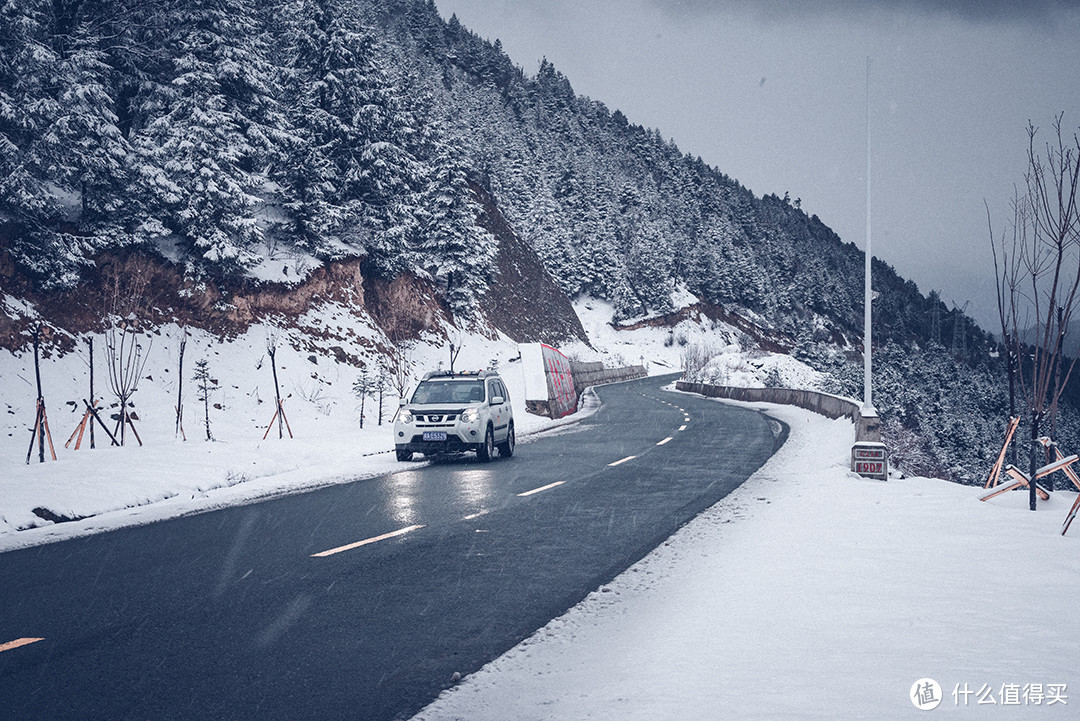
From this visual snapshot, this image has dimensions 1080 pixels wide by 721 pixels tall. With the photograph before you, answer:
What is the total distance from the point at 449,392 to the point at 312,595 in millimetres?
11192

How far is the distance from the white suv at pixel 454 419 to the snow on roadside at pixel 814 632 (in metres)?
7.96

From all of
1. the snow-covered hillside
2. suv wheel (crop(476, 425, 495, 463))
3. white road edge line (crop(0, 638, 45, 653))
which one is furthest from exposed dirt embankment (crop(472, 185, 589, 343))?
white road edge line (crop(0, 638, 45, 653))

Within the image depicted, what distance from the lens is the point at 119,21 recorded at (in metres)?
28.4

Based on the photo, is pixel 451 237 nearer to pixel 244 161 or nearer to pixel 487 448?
pixel 244 161

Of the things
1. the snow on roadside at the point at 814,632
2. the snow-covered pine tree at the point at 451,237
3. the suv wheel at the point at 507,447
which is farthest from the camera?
the snow-covered pine tree at the point at 451,237

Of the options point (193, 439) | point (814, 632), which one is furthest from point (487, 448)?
point (814, 632)

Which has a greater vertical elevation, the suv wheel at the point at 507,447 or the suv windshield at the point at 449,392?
the suv windshield at the point at 449,392

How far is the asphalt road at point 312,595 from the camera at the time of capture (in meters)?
4.26

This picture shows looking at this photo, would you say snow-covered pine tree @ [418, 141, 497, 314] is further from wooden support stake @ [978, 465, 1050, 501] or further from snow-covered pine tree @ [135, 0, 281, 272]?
wooden support stake @ [978, 465, 1050, 501]

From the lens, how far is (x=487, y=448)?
16.7 metres

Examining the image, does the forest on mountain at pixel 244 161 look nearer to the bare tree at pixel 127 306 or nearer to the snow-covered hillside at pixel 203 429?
the bare tree at pixel 127 306

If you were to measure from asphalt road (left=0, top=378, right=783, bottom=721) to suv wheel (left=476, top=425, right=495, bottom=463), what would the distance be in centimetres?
386

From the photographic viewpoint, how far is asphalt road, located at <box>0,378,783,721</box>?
14.0 feet

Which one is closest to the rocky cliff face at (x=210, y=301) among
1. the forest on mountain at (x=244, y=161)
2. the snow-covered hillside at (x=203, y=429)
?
the snow-covered hillside at (x=203, y=429)
